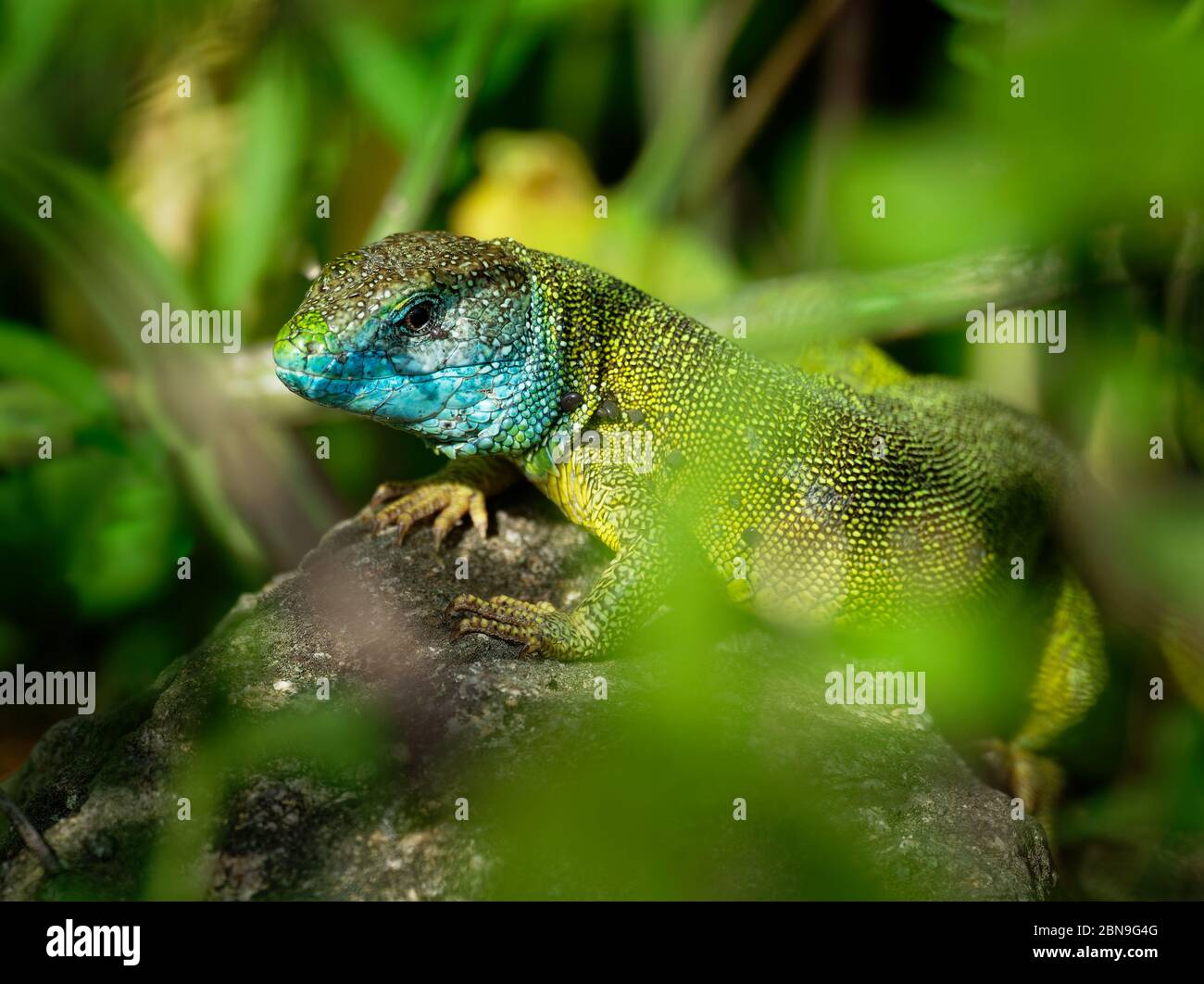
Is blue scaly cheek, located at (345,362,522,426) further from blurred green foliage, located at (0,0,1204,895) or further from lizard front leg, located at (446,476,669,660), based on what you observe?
blurred green foliage, located at (0,0,1204,895)

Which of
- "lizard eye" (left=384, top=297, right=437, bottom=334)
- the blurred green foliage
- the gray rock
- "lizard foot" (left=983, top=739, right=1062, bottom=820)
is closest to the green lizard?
"lizard eye" (left=384, top=297, right=437, bottom=334)

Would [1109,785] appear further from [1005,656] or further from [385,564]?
[385,564]

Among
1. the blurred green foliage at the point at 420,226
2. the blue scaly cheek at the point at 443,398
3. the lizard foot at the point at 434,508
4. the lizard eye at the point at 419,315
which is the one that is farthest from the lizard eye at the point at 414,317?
the blurred green foliage at the point at 420,226

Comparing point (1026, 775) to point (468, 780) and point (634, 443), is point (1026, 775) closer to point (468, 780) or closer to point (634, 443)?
point (634, 443)

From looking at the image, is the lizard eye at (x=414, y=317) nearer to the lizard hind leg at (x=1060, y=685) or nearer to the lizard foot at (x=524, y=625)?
the lizard foot at (x=524, y=625)

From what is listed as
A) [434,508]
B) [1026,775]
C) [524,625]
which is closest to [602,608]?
[524,625]

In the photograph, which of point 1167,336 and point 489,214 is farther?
point 489,214

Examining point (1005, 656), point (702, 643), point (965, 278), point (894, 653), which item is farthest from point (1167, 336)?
point (702, 643)
